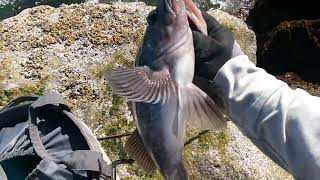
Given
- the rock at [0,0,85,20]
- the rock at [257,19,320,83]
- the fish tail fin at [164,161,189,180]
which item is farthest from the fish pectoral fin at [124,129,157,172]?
the rock at [0,0,85,20]

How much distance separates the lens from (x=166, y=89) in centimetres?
287

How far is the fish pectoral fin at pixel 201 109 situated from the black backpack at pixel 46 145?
0.93 m

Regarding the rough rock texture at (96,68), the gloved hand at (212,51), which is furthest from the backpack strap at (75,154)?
the rough rock texture at (96,68)

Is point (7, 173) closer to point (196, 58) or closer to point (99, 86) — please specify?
point (196, 58)

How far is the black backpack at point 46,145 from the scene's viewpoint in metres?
3.45

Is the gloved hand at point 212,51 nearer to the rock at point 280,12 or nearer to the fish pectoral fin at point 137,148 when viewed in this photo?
the fish pectoral fin at point 137,148

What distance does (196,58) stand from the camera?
292 cm

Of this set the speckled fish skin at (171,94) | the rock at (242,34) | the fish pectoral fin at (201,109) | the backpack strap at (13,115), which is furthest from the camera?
the rock at (242,34)

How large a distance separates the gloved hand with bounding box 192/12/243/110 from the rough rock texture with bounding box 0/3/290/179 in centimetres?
211

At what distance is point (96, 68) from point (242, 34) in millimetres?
1674

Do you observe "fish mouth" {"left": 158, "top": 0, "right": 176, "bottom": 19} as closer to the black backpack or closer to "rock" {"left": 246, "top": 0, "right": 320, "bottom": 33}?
the black backpack

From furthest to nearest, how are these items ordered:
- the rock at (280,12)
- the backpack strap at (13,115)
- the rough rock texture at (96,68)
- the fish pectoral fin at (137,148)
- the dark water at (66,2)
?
the dark water at (66,2), the rock at (280,12), the rough rock texture at (96,68), the backpack strap at (13,115), the fish pectoral fin at (137,148)

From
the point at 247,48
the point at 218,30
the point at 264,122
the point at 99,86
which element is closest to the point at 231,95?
the point at 264,122

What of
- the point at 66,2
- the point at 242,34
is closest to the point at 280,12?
the point at 242,34
